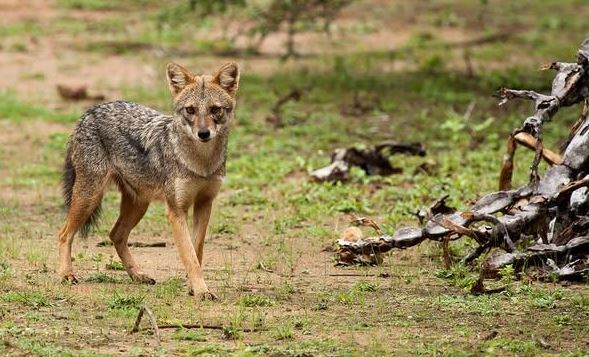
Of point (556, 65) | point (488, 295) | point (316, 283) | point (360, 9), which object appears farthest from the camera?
point (360, 9)

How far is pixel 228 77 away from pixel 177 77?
34 cm

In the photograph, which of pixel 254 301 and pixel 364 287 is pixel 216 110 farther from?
pixel 364 287

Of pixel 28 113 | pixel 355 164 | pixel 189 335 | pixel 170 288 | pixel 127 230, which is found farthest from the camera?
pixel 28 113

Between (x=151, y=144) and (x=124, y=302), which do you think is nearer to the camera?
(x=124, y=302)

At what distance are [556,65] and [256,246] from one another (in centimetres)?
273

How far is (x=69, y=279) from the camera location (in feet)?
29.0

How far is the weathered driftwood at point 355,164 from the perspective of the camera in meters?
12.5

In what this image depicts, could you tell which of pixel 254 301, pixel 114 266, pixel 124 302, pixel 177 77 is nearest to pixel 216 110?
pixel 177 77

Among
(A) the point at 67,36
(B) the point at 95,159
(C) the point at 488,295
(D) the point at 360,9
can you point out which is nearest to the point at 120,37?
(A) the point at 67,36

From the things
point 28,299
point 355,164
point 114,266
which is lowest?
point 355,164

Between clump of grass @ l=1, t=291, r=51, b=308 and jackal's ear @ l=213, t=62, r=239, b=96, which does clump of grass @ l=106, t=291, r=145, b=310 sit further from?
jackal's ear @ l=213, t=62, r=239, b=96

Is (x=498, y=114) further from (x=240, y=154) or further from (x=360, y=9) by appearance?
(x=360, y=9)

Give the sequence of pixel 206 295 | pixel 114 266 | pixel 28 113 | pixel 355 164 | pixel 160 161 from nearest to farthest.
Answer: pixel 206 295
pixel 160 161
pixel 114 266
pixel 355 164
pixel 28 113

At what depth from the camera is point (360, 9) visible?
80.6 ft
